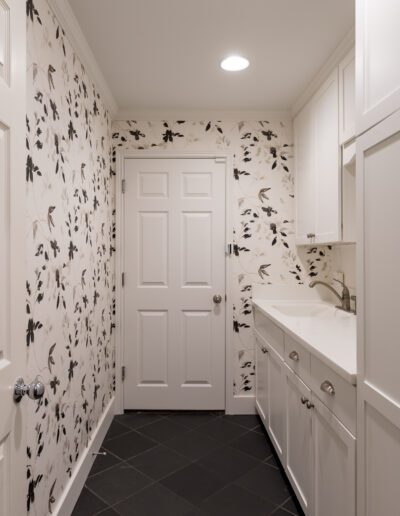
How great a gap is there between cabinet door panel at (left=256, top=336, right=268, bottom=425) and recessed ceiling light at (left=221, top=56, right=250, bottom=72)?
1791 millimetres

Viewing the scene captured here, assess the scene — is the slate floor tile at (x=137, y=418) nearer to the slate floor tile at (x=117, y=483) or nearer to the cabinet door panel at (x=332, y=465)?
the slate floor tile at (x=117, y=483)

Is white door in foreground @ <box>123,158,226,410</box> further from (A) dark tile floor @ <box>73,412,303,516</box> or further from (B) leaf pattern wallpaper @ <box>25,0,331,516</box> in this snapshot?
(A) dark tile floor @ <box>73,412,303,516</box>

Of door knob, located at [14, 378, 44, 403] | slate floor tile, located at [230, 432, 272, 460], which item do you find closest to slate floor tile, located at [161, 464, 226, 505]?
slate floor tile, located at [230, 432, 272, 460]

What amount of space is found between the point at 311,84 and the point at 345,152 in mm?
675

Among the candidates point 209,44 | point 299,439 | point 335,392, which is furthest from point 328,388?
point 209,44

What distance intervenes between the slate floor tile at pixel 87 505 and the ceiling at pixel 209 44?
2.42 meters

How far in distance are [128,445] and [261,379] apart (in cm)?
101

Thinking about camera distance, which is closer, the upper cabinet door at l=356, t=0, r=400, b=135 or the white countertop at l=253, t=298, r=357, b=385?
the upper cabinet door at l=356, t=0, r=400, b=135

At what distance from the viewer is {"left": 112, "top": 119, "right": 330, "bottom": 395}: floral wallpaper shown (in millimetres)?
2838

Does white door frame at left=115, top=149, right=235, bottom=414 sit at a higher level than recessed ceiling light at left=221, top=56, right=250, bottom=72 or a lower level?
lower

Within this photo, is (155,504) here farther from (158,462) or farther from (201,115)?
(201,115)

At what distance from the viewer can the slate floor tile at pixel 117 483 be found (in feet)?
6.15

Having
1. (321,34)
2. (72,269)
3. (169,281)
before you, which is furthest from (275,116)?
(72,269)

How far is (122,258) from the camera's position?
112 inches
